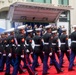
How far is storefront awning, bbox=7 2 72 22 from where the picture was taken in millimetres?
25625

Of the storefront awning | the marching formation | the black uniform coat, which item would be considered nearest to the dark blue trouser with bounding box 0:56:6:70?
the marching formation

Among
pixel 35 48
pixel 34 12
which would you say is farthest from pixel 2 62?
pixel 34 12

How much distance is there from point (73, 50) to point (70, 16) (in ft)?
73.2

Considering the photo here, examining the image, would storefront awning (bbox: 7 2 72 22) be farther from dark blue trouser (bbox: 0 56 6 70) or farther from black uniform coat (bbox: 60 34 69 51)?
black uniform coat (bbox: 60 34 69 51)

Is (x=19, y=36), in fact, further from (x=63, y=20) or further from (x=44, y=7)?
(x=63, y=20)

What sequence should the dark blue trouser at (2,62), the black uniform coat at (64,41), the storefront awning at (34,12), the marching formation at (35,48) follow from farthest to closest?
the storefront awning at (34,12)
the dark blue trouser at (2,62)
the black uniform coat at (64,41)
the marching formation at (35,48)

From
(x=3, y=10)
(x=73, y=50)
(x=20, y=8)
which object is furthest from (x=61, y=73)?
(x=3, y=10)

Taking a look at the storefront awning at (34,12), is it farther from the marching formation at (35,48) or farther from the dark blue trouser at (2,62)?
the marching formation at (35,48)

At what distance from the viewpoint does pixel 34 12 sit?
2819cm

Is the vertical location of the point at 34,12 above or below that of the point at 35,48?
above

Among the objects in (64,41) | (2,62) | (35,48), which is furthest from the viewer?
(2,62)

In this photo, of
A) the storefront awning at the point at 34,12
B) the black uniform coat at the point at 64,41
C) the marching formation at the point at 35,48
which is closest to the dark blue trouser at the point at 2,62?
the marching formation at the point at 35,48

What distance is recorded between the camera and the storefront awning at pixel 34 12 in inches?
1009

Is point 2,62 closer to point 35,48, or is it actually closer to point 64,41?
point 35,48
